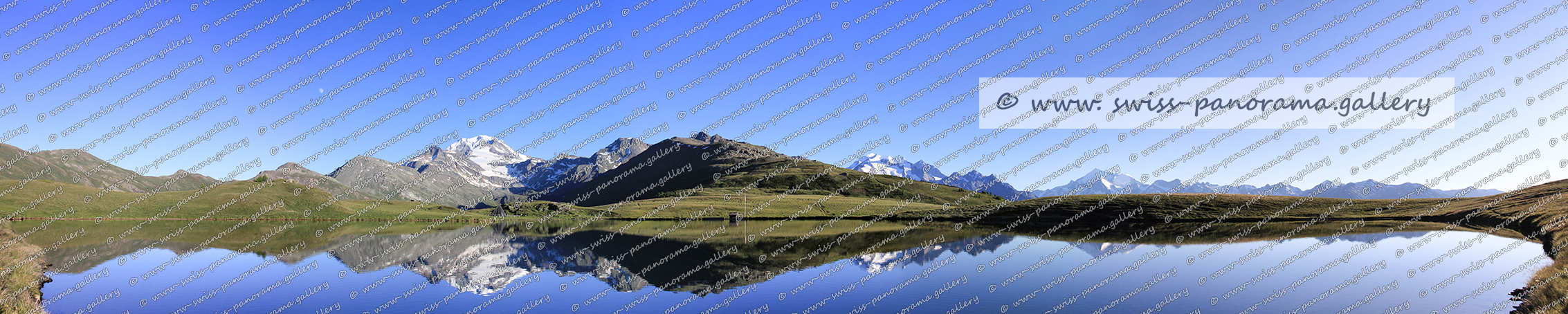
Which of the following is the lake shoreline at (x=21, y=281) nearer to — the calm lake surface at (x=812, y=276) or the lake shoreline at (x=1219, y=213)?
the calm lake surface at (x=812, y=276)

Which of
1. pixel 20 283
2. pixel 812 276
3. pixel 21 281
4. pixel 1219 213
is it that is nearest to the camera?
pixel 20 283

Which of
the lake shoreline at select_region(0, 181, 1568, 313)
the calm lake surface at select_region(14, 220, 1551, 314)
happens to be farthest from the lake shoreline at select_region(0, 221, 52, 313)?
the lake shoreline at select_region(0, 181, 1568, 313)

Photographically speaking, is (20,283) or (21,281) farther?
(21,281)

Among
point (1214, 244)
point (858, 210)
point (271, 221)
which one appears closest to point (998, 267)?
point (1214, 244)

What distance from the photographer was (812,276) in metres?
34.2

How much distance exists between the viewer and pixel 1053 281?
30906mm

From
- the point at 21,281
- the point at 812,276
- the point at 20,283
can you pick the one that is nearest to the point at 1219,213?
the point at 812,276

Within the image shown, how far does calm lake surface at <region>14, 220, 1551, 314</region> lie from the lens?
25.6 metres

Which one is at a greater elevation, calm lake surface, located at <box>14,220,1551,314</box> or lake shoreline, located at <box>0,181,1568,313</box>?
lake shoreline, located at <box>0,181,1568,313</box>

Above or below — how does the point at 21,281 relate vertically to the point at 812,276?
above

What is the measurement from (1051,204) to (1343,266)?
317 feet

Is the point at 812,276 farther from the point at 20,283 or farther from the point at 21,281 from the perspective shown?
the point at 21,281

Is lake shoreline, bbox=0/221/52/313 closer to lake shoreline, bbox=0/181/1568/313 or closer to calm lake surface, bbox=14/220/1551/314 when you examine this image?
calm lake surface, bbox=14/220/1551/314

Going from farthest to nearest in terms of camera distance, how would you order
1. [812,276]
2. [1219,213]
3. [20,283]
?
[1219,213] → [812,276] → [20,283]
